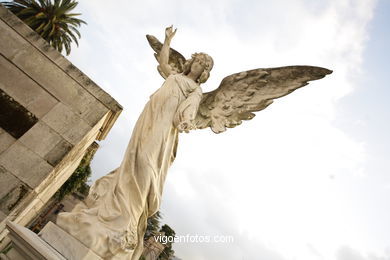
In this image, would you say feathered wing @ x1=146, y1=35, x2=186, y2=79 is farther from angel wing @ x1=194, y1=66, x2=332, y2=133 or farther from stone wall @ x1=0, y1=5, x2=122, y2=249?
stone wall @ x1=0, y1=5, x2=122, y2=249

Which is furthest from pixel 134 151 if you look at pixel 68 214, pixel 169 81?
pixel 169 81

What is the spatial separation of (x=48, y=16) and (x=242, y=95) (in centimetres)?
1715

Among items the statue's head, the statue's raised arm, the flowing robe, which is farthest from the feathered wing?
the flowing robe

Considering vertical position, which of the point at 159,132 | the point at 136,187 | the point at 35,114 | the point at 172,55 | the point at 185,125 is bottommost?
the point at 136,187

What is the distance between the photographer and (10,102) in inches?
140

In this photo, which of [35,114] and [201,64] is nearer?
[35,114]

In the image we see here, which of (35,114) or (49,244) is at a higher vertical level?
(35,114)

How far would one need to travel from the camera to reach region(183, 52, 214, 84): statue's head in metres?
4.03

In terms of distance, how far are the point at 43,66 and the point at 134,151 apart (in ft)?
8.00

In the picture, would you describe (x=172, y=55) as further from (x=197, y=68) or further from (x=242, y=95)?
(x=242, y=95)

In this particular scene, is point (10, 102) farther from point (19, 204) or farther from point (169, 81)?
point (169, 81)

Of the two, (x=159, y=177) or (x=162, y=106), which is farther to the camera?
(x=162, y=106)

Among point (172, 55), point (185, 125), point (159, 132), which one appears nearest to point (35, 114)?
point (159, 132)

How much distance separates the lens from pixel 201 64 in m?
4.03
